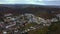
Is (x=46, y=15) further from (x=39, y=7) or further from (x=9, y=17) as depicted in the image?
(x=9, y=17)

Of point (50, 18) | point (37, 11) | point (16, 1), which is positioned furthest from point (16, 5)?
point (50, 18)

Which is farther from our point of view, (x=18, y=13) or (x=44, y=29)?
(x=18, y=13)

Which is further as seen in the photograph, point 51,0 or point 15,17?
point 51,0

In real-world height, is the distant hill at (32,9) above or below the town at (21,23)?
above

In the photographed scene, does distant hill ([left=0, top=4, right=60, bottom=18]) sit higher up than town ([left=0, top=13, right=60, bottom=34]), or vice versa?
distant hill ([left=0, top=4, right=60, bottom=18])

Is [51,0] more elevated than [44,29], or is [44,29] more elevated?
[51,0]

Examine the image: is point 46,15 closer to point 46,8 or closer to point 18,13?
point 46,8

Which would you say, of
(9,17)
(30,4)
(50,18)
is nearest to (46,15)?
(50,18)

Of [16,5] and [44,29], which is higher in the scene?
[16,5]
